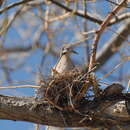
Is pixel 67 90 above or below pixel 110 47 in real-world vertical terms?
below

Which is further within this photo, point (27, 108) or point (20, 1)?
A: point (20, 1)

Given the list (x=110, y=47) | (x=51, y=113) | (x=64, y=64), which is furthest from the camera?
(x=110, y=47)

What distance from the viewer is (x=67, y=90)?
3.05 metres

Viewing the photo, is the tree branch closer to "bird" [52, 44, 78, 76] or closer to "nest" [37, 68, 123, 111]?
"bird" [52, 44, 78, 76]

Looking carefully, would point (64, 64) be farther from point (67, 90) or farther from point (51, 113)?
point (51, 113)

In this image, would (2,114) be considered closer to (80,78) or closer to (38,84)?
(38,84)

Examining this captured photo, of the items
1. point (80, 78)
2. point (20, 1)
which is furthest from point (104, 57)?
point (80, 78)

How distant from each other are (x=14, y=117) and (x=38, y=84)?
1.01ft

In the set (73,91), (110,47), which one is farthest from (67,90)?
(110,47)

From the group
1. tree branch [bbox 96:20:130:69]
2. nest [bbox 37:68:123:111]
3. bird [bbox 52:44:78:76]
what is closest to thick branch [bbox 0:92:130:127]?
nest [bbox 37:68:123:111]

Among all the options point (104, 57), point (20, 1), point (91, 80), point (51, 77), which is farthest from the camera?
point (104, 57)

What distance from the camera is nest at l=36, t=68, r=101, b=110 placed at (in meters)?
2.96

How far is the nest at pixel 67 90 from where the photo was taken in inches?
117

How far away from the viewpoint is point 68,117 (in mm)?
3000
